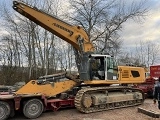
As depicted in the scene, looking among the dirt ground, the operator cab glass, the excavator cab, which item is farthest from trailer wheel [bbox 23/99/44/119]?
the operator cab glass

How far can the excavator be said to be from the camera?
1275 centimetres

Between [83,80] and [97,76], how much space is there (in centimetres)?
79

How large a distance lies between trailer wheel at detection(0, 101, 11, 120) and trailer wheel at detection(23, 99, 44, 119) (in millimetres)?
788

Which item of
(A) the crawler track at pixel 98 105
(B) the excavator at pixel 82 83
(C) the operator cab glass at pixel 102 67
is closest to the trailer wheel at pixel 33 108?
(B) the excavator at pixel 82 83

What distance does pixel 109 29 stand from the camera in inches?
1371

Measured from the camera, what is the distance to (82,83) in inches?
552

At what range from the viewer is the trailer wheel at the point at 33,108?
11.6 meters

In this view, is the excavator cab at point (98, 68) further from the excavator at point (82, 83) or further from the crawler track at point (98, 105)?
the crawler track at point (98, 105)

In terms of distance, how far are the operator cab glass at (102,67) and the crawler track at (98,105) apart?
70 cm

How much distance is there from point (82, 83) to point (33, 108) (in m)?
3.31

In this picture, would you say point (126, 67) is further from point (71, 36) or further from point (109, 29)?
point (109, 29)

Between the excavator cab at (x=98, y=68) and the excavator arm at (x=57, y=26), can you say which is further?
the excavator cab at (x=98, y=68)

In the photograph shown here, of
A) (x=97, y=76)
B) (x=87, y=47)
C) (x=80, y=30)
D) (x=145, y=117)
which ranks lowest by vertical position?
(x=145, y=117)

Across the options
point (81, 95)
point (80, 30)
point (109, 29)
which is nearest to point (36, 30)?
point (109, 29)
